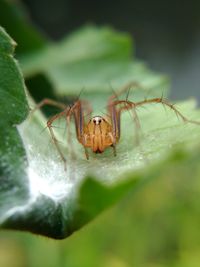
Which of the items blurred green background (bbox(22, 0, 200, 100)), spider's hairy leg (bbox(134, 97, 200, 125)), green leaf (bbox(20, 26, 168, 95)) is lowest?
spider's hairy leg (bbox(134, 97, 200, 125))

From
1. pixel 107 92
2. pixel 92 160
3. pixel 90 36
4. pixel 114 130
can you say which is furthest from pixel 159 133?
pixel 90 36

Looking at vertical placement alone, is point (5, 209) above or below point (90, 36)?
below

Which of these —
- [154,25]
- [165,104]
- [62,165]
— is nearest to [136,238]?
[165,104]

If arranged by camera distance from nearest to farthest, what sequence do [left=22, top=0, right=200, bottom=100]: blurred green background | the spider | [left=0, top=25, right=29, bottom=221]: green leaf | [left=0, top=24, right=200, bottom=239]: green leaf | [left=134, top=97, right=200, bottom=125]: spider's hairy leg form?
[left=0, top=24, right=200, bottom=239]: green leaf
[left=0, top=25, right=29, bottom=221]: green leaf
[left=134, top=97, right=200, bottom=125]: spider's hairy leg
the spider
[left=22, top=0, right=200, bottom=100]: blurred green background

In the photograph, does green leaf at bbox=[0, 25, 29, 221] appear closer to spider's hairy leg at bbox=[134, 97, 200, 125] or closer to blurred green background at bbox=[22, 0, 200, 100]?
spider's hairy leg at bbox=[134, 97, 200, 125]

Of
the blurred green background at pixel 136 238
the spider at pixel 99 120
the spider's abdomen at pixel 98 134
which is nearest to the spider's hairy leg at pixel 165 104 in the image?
the spider at pixel 99 120

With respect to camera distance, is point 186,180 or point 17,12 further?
point 186,180

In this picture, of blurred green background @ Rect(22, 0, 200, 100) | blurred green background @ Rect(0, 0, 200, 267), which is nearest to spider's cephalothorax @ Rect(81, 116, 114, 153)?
blurred green background @ Rect(0, 0, 200, 267)

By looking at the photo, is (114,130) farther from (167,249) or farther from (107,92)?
(167,249)
